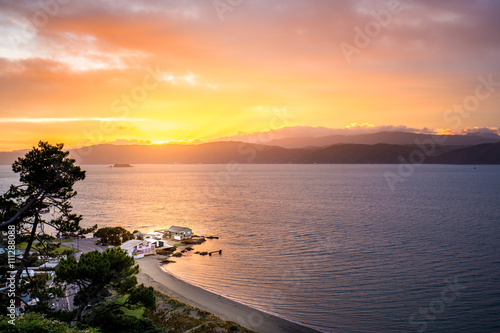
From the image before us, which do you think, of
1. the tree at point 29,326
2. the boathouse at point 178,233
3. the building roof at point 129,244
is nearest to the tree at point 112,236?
the building roof at point 129,244

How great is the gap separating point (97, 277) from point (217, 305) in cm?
1644

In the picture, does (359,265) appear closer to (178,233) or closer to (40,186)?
(178,233)

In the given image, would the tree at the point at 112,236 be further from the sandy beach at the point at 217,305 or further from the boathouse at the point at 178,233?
the sandy beach at the point at 217,305

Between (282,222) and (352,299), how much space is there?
45.4 metres

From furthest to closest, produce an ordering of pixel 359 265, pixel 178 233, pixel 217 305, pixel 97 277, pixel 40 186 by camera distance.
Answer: pixel 178 233, pixel 359 265, pixel 217 305, pixel 40 186, pixel 97 277

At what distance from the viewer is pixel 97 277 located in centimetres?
1911

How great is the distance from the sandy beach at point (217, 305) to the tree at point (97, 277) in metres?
10.4

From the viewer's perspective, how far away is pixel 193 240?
205ft

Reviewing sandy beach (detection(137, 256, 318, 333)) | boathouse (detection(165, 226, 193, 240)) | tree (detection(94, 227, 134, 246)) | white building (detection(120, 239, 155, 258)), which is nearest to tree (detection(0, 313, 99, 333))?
sandy beach (detection(137, 256, 318, 333))

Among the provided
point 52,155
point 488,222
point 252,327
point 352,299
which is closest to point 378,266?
point 352,299

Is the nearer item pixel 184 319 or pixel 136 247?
pixel 184 319

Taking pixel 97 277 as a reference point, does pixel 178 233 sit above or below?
below

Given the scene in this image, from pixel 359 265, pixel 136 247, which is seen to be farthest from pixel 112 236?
pixel 359 265

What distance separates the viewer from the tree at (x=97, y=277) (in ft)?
61.0
